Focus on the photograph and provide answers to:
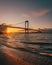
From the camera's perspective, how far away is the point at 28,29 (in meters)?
119

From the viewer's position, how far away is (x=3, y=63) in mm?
8703

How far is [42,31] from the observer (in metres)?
132

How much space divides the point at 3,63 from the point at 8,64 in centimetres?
38

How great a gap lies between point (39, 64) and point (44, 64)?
29cm

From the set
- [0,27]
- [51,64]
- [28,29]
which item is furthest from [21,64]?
[28,29]

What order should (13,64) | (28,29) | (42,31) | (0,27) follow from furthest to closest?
1. (42,31)
2. (28,29)
3. (0,27)
4. (13,64)

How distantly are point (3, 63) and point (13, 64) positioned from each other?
2.02ft

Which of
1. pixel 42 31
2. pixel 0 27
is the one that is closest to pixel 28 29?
pixel 42 31

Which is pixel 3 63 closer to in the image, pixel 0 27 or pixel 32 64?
pixel 32 64

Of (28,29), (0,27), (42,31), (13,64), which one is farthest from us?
(42,31)

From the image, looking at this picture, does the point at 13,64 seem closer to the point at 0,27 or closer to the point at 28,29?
the point at 0,27

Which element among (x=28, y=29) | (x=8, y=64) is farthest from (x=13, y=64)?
(x=28, y=29)

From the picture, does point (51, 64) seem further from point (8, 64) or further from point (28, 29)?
point (28, 29)

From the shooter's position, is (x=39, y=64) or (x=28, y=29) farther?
(x=28, y=29)
